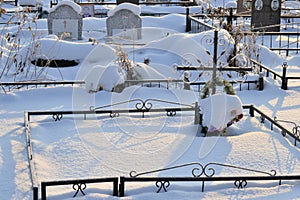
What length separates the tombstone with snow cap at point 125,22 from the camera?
45.1 ft

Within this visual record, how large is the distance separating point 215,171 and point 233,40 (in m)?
5.77

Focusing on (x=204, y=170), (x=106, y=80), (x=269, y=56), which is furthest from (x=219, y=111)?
(x=269, y=56)

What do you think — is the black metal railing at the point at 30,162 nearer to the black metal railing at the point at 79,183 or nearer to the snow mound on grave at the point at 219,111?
the black metal railing at the point at 79,183

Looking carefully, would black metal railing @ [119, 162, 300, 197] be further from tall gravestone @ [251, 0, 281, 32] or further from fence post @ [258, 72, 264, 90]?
tall gravestone @ [251, 0, 281, 32]

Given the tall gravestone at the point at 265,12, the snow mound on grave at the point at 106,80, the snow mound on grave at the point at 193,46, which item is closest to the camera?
the snow mound on grave at the point at 106,80

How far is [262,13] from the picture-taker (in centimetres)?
1517

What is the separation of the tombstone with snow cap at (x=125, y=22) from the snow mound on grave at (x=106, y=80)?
5.71m

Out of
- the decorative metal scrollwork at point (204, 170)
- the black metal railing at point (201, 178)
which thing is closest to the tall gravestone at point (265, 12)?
the decorative metal scrollwork at point (204, 170)

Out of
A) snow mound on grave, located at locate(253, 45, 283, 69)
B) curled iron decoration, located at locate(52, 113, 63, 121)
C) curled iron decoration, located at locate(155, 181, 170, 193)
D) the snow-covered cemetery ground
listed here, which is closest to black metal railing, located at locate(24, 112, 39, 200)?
the snow-covered cemetery ground

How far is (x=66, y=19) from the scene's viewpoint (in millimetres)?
13797

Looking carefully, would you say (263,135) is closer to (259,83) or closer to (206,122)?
(206,122)

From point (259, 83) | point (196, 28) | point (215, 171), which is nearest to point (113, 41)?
point (196, 28)

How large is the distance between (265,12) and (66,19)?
5.21 m

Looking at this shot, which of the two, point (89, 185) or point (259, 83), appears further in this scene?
point (259, 83)
